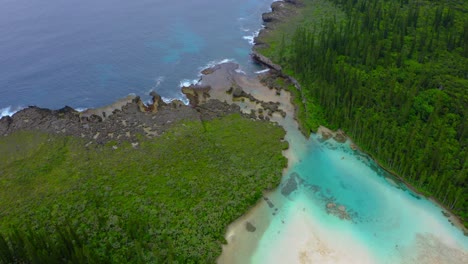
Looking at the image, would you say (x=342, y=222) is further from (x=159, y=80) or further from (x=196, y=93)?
(x=159, y=80)

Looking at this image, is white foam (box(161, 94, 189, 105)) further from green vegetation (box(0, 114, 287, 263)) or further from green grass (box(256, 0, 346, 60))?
green grass (box(256, 0, 346, 60))

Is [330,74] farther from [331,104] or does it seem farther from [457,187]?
[457,187]

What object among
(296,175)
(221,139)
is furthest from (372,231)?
(221,139)

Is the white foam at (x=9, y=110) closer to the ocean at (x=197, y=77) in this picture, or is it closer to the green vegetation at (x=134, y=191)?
the ocean at (x=197, y=77)

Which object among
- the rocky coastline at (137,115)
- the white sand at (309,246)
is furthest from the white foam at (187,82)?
the white sand at (309,246)

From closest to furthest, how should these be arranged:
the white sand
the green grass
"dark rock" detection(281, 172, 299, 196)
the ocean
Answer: the white sand → the ocean → "dark rock" detection(281, 172, 299, 196) → the green grass

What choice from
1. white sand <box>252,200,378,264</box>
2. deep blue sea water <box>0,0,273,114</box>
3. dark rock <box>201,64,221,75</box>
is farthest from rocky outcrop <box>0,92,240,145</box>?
white sand <box>252,200,378,264</box>

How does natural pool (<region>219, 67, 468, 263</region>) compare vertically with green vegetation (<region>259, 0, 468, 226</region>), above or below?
below
